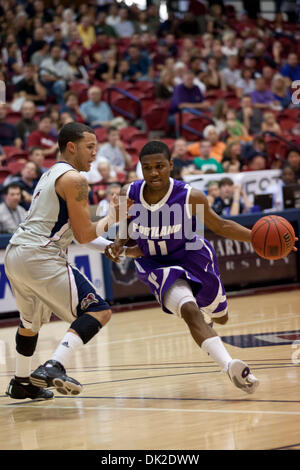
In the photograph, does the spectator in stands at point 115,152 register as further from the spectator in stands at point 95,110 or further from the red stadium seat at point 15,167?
the red stadium seat at point 15,167

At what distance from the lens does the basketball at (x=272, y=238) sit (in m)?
5.39

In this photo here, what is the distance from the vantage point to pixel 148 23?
19906 millimetres

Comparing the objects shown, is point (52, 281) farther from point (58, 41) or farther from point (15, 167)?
point (58, 41)

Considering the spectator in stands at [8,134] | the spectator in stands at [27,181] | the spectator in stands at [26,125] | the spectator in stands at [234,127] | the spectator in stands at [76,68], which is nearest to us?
the spectator in stands at [27,181]

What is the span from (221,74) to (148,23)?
329cm

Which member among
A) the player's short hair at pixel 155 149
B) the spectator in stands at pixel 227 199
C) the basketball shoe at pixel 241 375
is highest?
the spectator in stands at pixel 227 199

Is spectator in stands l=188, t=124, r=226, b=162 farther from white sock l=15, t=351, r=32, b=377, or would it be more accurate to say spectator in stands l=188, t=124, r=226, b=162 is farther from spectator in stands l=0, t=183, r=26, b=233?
white sock l=15, t=351, r=32, b=377

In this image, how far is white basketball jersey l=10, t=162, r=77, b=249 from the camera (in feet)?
16.8

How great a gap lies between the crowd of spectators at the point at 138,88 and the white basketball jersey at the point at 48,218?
4.74m

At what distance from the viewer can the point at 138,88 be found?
16453 millimetres

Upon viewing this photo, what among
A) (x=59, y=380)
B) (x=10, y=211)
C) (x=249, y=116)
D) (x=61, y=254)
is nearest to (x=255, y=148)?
(x=249, y=116)

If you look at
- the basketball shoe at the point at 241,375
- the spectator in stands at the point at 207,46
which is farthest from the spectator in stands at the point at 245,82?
the basketball shoe at the point at 241,375

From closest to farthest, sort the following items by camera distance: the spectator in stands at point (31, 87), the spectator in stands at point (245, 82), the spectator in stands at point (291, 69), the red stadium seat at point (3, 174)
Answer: the red stadium seat at point (3, 174)
the spectator in stands at point (31, 87)
the spectator in stands at point (245, 82)
the spectator in stands at point (291, 69)

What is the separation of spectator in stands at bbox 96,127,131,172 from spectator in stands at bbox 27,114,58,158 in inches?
31.3
